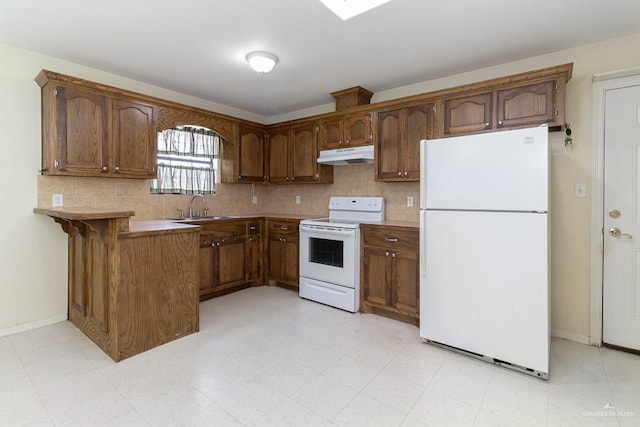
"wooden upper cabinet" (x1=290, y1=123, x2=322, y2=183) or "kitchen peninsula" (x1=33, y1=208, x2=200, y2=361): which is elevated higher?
"wooden upper cabinet" (x1=290, y1=123, x2=322, y2=183)

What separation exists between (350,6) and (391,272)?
7.51 feet

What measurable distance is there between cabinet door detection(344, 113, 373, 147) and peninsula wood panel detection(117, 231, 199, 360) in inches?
81.3

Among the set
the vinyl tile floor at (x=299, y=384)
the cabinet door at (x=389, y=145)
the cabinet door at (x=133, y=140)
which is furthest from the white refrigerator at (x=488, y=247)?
the cabinet door at (x=133, y=140)

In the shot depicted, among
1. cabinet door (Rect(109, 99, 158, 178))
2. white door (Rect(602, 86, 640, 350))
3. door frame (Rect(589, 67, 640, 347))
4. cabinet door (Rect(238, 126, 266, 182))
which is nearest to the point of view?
white door (Rect(602, 86, 640, 350))

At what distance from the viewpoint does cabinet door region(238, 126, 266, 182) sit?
4.36 metres

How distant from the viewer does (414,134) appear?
3.28 m

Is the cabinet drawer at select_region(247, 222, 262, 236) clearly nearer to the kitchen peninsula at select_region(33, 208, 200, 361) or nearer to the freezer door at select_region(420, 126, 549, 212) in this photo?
the kitchen peninsula at select_region(33, 208, 200, 361)

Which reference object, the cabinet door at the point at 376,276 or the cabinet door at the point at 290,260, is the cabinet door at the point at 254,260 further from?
the cabinet door at the point at 376,276

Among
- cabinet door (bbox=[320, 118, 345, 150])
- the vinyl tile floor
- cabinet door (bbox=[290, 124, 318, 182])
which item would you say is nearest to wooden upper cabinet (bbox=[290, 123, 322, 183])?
cabinet door (bbox=[290, 124, 318, 182])

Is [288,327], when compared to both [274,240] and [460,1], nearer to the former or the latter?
[274,240]

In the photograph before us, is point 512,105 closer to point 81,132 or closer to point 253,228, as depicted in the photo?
point 253,228

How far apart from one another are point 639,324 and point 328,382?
2.48 metres

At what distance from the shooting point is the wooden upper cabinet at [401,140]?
10.6ft

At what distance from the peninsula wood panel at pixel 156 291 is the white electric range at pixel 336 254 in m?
1.33
